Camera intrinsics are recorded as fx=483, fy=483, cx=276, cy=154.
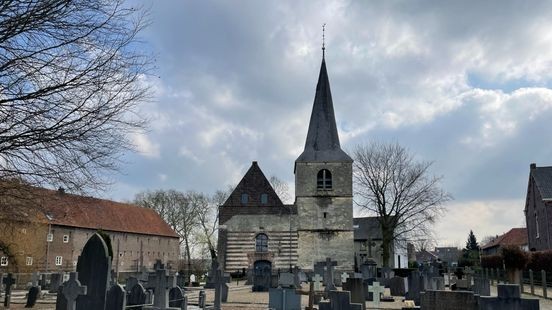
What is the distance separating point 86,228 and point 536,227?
39895 mm

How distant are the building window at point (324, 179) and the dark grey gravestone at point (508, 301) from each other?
101 ft

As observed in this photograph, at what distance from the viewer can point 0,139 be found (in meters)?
6.95

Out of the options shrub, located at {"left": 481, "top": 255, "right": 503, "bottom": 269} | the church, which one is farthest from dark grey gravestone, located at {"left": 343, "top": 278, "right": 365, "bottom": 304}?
shrub, located at {"left": 481, "top": 255, "right": 503, "bottom": 269}

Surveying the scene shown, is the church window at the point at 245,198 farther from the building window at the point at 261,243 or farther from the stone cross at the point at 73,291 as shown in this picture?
the stone cross at the point at 73,291

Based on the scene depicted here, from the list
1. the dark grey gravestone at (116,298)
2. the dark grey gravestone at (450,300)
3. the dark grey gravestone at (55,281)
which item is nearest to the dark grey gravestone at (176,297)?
the dark grey gravestone at (116,298)

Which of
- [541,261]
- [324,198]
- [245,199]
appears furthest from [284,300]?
[245,199]

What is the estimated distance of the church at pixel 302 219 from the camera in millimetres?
37125

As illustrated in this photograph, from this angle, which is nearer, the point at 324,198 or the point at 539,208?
the point at 324,198

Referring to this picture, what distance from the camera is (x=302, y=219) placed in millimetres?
37906

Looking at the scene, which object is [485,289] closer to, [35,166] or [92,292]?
Result: [92,292]

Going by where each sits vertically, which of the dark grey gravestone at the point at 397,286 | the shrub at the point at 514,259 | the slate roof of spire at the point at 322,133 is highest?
the slate roof of spire at the point at 322,133

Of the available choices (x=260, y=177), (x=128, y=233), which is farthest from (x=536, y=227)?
(x=128, y=233)

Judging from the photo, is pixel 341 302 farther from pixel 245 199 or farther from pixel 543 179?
pixel 543 179

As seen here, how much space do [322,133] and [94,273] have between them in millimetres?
32377
